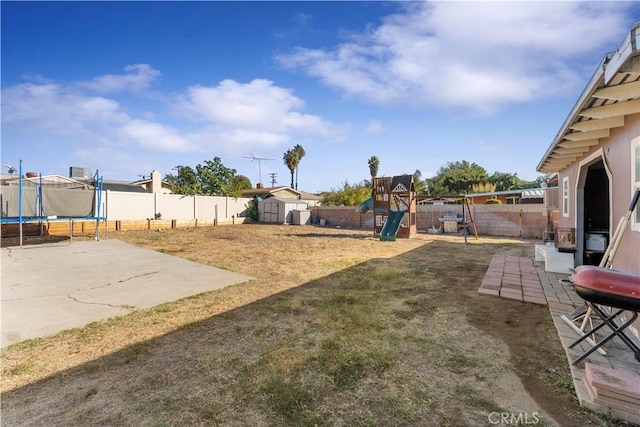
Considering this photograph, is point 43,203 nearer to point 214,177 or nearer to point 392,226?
point 392,226

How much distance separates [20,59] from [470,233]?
19.6m

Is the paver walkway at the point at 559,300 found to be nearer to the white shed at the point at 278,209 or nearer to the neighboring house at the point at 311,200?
the white shed at the point at 278,209

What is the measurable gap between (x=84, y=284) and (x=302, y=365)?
5.06m

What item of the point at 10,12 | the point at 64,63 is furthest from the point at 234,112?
the point at 10,12

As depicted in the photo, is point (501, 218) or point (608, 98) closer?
point (608, 98)

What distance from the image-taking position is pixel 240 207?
22906mm

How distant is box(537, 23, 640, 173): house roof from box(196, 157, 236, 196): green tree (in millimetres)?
23477

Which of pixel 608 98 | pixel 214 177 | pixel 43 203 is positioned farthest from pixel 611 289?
pixel 214 177

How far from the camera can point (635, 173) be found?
323 cm

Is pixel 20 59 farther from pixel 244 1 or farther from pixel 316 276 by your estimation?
pixel 316 276

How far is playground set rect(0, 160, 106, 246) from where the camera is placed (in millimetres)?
9000

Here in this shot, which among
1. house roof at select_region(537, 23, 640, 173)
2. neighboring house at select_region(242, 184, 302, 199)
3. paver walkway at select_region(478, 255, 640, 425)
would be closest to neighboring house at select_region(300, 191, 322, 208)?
neighboring house at select_region(242, 184, 302, 199)

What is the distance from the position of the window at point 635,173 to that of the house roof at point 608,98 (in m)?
0.38

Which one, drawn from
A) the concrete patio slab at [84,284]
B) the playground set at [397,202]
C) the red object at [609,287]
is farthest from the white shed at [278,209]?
the red object at [609,287]
